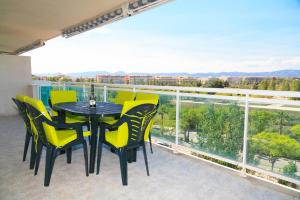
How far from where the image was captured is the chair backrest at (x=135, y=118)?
8.46ft

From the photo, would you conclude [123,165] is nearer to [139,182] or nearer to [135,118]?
[139,182]

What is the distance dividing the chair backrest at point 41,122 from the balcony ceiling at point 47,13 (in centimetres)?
287

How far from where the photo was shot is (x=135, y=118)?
2648 mm

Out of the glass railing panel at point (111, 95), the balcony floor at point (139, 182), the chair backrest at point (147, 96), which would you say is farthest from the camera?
the glass railing panel at point (111, 95)

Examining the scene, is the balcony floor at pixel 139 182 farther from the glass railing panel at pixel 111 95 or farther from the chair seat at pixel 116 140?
the glass railing panel at pixel 111 95

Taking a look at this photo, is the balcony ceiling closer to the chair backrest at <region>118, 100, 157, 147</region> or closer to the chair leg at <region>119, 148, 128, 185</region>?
the chair backrest at <region>118, 100, 157, 147</region>

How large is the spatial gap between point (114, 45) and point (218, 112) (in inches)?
627

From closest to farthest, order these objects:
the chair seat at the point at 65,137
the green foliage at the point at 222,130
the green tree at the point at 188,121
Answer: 1. the chair seat at the point at 65,137
2. the green foliage at the point at 222,130
3. the green tree at the point at 188,121

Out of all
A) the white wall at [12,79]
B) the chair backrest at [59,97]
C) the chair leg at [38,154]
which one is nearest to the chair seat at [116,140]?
the chair leg at [38,154]

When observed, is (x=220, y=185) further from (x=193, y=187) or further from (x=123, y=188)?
(x=123, y=188)

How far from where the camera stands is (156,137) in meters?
4.38

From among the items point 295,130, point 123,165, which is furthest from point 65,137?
point 295,130

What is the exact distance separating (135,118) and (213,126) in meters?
1.38

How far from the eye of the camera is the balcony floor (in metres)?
2.45
